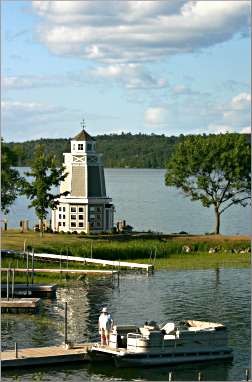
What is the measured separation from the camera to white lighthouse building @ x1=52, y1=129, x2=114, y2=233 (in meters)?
79.1

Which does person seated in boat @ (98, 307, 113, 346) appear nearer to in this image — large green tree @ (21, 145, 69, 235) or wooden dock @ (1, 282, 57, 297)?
wooden dock @ (1, 282, 57, 297)

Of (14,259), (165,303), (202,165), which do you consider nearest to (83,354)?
(165,303)

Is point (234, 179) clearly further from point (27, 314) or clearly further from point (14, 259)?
point (27, 314)

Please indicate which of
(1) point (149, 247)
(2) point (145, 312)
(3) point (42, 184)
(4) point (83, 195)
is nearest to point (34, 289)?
(2) point (145, 312)

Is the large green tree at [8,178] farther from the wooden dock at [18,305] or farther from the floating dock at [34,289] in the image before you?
the wooden dock at [18,305]

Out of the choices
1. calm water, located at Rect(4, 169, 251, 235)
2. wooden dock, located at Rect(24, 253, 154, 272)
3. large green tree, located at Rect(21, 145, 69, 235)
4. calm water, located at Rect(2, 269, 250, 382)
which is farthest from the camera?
calm water, located at Rect(4, 169, 251, 235)

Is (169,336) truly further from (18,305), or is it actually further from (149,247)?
(149,247)

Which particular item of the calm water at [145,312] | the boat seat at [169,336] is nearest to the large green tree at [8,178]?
the calm water at [145,312]

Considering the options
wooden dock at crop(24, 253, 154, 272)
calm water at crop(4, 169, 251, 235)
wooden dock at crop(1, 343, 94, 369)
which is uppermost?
calm water at crop(4, 169, 251, 235)

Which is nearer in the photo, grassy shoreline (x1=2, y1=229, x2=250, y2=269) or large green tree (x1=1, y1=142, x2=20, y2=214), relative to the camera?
grassy shoreline (x1=2, y1=229, x2=250, y2=269)

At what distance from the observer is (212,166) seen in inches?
3329

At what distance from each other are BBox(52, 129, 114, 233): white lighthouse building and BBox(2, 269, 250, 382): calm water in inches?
711

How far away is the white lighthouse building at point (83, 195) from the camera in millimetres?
79062

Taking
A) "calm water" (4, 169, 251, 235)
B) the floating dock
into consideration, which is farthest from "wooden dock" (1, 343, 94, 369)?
"calm water" (4, 169, 251, 235)
